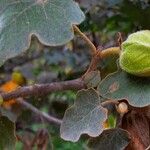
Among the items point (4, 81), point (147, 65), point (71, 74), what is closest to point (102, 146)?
point (147, 65)

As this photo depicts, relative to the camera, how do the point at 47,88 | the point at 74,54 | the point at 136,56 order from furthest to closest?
1. the point at 74,54
2. the point at 47,88
3. the point at 136,56

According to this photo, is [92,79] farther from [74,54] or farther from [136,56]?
[74,54]

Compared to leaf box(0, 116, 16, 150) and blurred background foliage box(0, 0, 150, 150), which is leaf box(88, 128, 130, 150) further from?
blurred background foliage box(0, 0, 150, 150)

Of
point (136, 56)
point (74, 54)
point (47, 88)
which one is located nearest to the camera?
point (136, 56)

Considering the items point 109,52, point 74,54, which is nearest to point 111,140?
point 109,52

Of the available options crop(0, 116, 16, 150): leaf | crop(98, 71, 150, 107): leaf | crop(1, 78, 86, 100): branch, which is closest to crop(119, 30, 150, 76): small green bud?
crop(98, 71, 150, 107): leaf

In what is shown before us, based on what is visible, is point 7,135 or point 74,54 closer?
point 7,135
